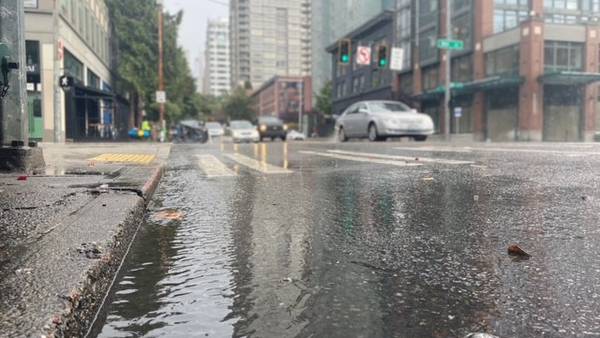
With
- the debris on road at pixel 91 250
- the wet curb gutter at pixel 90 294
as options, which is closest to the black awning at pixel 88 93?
the wet curb gutter at pixel 90 294

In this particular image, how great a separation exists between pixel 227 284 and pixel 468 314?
38.7 inches

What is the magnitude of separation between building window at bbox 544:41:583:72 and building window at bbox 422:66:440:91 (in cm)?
1035

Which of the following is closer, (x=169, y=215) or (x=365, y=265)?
(x=365, y=265)

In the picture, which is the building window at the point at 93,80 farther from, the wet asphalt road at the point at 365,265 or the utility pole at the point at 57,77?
the wet asphalt road at the point at 365,265

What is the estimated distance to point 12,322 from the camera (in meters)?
1.59

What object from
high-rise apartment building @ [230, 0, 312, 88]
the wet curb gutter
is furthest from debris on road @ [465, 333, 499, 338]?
high-rise apartment building @ [230, 0, 312, 88]

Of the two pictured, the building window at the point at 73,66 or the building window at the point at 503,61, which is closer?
the building window at the point at 73,66

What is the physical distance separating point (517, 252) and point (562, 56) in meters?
40.6

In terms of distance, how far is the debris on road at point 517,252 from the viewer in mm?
2670

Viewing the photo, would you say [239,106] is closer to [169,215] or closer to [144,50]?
[144,50]

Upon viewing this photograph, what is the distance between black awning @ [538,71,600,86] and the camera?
35875 millimetres

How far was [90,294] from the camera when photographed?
77.9 inches

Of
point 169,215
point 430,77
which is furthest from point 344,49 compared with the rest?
point 169,215

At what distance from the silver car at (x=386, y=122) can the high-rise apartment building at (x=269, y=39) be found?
6679 centimetres
